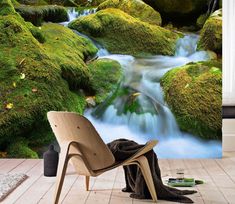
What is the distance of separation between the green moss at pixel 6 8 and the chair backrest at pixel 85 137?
307cm

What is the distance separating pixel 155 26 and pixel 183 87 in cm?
79

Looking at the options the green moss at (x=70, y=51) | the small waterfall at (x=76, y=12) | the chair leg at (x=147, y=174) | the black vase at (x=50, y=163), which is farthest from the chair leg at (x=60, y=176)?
the small waterfall at (x=76, y=12)

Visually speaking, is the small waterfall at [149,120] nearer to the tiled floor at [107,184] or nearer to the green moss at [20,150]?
the tiled floor at [107,184]

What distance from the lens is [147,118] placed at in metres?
6.54

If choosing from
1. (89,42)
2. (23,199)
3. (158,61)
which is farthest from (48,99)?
(23,199)

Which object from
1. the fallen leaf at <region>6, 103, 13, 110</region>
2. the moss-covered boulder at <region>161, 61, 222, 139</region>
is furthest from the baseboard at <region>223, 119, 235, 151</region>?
the fallen leaf at <region>6, 103, 13, 110</region>

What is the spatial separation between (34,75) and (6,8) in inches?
34.2

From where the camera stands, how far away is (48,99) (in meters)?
6.48

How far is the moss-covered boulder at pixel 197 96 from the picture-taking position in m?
6.52

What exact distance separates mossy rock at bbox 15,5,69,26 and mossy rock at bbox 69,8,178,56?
166mm

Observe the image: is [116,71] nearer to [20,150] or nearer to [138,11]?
[138,11]

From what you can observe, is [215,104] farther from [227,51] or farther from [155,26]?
[155,26]

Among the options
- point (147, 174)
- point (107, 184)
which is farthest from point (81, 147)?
point (107, 184)

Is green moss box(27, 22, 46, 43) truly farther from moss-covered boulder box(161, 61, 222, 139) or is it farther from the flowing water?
moss-covered boulder box(161, 61, 222, 139)
